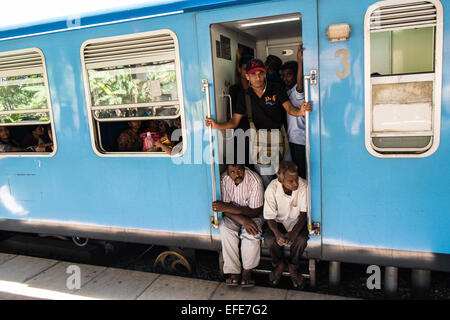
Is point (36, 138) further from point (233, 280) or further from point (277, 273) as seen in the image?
point (277, 273)

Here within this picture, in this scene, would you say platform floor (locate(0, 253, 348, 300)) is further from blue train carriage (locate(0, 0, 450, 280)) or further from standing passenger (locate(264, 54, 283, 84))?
standing passenger (locate(264, 54, 283, 84))

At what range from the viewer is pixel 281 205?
3510 mm

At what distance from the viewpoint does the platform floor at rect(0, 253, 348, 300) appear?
3.48 metres

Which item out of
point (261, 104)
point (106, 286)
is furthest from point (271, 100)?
point (106, 286)

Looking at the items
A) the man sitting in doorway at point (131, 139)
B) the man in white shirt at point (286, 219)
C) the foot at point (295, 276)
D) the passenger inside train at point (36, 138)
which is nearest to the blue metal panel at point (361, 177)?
the man in white shirt at point (286, 219)

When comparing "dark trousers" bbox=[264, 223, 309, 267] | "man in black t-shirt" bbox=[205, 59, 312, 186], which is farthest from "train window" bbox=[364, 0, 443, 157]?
"dark trousers" bbox=[264, 223, 309, 267]

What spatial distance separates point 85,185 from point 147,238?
0.89 meters

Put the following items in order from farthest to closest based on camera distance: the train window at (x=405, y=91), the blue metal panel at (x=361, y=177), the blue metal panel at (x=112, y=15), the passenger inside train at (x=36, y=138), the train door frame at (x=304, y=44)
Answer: the passenger inside train at (x=36, y=138) < the blue metal panel at (x=112, y=15) < the train door frame at (x=304, y=44) < the blue metal panel at (x=361, y=177) < the train window at (x=405, y=91)

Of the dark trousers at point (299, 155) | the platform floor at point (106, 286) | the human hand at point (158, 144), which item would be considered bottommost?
the platform floor at point (106, 286)

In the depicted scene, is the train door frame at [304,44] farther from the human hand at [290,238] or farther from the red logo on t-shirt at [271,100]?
the red logo on t-shirt at [271,100]

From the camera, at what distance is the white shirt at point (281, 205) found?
345 centimetres

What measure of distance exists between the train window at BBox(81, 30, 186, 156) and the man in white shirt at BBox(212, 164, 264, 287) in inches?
23.4

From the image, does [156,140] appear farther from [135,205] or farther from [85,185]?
[85,185]

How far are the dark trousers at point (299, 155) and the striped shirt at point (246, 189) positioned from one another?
0.38m
